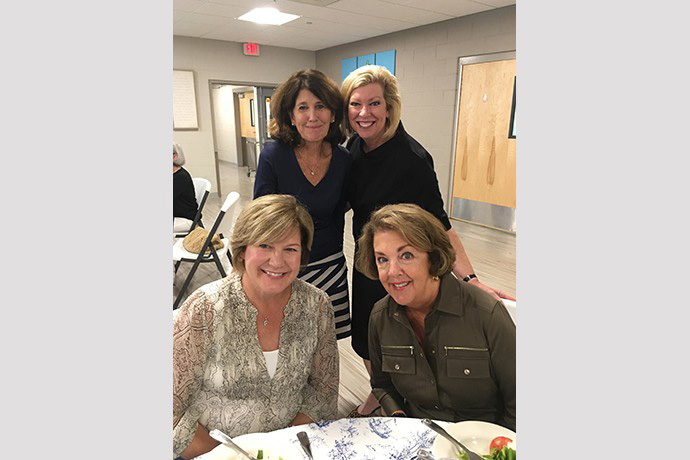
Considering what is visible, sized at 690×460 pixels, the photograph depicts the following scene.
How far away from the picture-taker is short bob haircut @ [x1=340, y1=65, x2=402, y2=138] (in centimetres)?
133

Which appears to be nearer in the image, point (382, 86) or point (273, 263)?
A: point (273, 263)

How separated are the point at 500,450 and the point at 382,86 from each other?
42.1 inches

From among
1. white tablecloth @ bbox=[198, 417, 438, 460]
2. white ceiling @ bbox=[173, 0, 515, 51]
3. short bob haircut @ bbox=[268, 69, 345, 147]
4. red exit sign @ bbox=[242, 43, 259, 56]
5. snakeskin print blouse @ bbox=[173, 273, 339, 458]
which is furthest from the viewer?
red exit sign @ bbox=[242, 43, 259, 56]

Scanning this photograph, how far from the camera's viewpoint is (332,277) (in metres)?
1.58

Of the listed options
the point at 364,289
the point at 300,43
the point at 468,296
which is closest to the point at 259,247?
the point at 468,296

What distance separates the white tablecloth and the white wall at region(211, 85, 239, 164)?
99 centimetres

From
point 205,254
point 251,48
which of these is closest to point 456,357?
point 205,254

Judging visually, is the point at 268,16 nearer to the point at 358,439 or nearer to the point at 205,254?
the point at 205,254

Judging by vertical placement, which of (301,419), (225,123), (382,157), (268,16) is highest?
(268,16)

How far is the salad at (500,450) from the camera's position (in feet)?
2.21

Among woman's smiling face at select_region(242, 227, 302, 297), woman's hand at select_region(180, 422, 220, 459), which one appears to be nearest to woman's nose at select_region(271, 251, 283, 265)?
woman's smiling face at select_region(242, 227, 302, 297)

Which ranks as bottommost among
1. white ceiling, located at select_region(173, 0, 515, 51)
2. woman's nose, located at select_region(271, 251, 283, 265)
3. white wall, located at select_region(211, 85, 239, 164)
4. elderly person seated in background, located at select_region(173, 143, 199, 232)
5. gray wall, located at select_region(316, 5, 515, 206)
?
woman's nose, located at select_region(271, 251, 283, 265)

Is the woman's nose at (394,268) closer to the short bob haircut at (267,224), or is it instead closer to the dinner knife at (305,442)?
the short bob haircut at (267,224)

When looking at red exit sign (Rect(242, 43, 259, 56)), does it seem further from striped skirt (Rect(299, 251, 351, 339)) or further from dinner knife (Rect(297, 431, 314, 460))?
dinner knife (Rect(297, 431, 314, 460))
